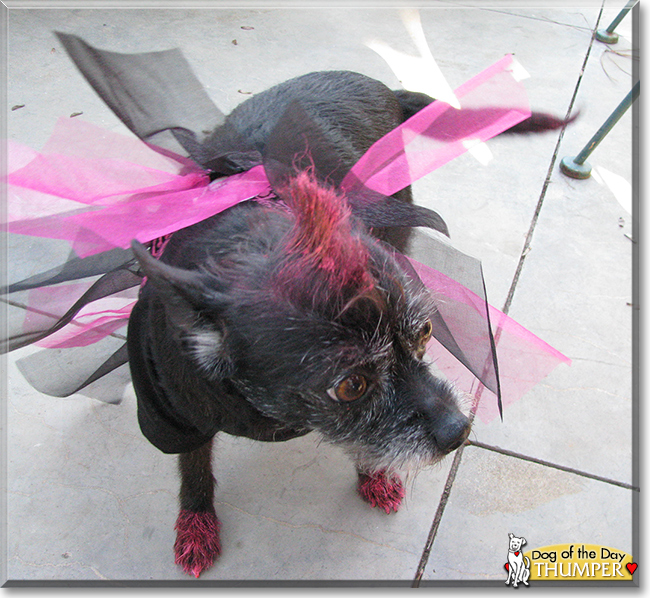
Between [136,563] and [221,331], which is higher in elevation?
[221,331]

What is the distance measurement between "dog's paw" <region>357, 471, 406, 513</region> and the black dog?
1.79ft

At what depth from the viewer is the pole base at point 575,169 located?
4172 mm

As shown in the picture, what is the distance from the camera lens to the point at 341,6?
6.25 meters

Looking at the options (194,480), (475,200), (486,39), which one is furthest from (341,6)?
(194,480)

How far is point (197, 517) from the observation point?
2217mm

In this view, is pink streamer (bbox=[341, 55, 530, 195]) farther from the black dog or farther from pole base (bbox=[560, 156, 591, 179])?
pole base (bbox=[560, 156, 591, 179])

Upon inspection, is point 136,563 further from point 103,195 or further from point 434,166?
point 434,166

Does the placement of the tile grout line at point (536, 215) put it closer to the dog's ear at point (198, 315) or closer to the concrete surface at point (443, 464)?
the concrete surface at point (443, 464)

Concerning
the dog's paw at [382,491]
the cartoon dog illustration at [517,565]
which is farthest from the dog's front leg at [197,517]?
the cartoon dog illustration at [517,565]

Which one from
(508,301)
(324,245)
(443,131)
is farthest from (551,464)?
(324,245)

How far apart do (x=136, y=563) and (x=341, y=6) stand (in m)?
6.13

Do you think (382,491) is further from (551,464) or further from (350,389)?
(350,389)

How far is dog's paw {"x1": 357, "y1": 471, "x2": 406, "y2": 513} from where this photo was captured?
2.36 metres

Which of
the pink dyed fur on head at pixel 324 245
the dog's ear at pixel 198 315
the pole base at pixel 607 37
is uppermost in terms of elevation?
the pink dyed fur on head at pixel 324 245
